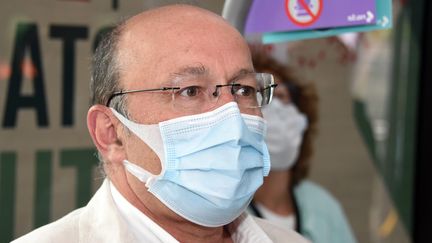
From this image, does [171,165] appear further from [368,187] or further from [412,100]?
[412,100]

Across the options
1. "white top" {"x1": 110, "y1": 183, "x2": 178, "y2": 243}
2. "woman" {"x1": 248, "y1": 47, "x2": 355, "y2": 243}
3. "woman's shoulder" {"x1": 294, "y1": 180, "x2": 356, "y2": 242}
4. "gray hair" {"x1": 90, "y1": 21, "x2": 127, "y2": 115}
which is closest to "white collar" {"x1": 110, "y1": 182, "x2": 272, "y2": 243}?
"white top" {"x1": 110, "y1": 183, "x2": 178, "y2": 243}

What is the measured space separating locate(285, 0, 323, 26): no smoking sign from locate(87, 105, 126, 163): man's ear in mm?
582

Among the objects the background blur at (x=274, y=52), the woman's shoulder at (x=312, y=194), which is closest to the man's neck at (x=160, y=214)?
the background blur at (x=274, y=52)

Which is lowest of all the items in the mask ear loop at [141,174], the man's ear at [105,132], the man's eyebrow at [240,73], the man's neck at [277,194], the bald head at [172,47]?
the man's neck at [277,194]

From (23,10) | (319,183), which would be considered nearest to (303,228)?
(319,183)

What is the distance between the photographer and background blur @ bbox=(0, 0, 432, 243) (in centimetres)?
279

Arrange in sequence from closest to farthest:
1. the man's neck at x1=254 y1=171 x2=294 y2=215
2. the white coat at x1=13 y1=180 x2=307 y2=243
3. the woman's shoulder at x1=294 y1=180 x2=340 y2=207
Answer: the white coat at x1=13 y1=180 x2=307 y2=243 < the man's neck at x1=254 y1=171 x2=294 y2=215 < the woman's shoulder at x1=294 y1=180 x2=340 y2=207

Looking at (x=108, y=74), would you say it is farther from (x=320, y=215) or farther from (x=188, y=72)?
(x=320, y=215)

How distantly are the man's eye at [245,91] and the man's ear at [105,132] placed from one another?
11.8 inches

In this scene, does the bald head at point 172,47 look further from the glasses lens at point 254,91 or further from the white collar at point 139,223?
the white collar at point 139,223

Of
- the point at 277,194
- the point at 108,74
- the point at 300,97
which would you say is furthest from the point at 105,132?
the point at 300,97

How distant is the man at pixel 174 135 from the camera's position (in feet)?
5.55

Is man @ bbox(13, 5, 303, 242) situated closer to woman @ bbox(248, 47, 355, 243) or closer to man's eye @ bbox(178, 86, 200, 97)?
man's eye @ bbox(178, 86, 200, 97)

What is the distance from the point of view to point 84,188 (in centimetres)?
299
